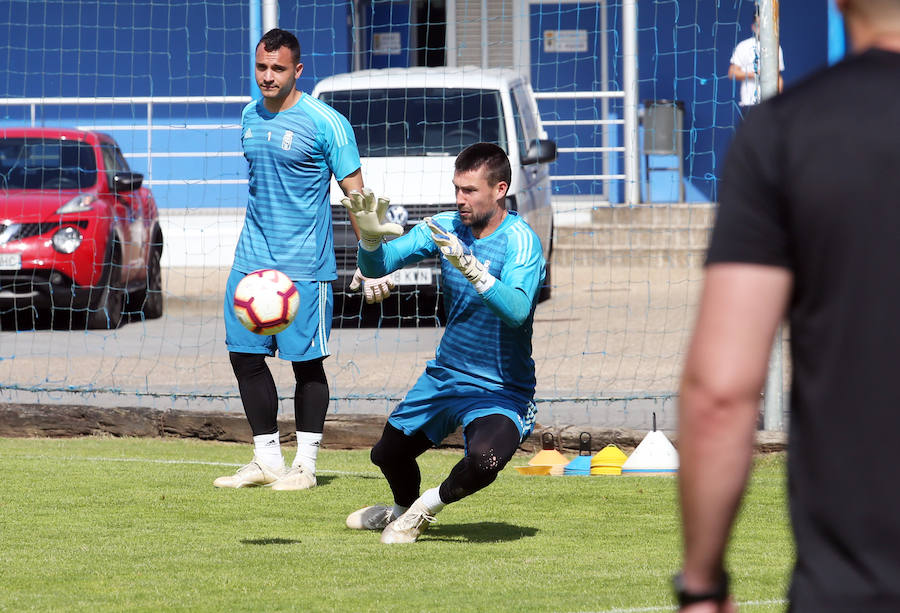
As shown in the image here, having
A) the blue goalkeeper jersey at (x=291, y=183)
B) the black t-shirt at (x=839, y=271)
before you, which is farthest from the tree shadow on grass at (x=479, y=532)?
the black t-shirt at (x=839, y=271)

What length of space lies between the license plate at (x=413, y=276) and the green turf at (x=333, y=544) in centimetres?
474

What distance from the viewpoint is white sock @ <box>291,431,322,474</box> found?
716 cm

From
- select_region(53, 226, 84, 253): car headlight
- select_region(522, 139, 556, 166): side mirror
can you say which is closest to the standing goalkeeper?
select_region(522, 139, 556, 166): side mirror

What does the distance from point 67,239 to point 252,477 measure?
671 centimetres

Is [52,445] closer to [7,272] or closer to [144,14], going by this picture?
[7,272]

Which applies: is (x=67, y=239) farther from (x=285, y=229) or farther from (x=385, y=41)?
(x=385, y=41)

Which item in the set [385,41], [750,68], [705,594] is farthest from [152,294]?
[705,594]

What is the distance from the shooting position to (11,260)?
13.0 m

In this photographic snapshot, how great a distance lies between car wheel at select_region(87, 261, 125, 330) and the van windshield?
8.38 ft

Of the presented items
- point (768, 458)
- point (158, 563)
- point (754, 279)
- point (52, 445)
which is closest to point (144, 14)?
point (52, 445)

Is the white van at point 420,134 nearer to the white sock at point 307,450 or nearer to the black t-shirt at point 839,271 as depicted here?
the white sock at point 307,450

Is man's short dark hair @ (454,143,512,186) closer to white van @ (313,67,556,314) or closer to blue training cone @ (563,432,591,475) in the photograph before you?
blue training cone @ (563,432,591,475)

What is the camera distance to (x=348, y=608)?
4.50 metres

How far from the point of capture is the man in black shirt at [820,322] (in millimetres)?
1885
